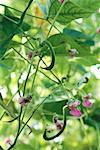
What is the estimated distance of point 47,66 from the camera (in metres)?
0.70

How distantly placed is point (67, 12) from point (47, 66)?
0.09 m

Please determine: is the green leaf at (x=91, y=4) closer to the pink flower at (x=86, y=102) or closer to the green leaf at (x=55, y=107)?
the pink flower at (x=86, y=102)

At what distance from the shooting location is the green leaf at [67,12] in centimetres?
62

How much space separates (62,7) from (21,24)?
6 centimetres

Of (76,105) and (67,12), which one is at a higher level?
(67,12)

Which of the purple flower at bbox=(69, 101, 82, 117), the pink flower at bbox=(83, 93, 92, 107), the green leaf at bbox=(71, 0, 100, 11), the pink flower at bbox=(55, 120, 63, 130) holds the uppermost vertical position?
the green leaf at bbox=(71, 0, 100, 11)

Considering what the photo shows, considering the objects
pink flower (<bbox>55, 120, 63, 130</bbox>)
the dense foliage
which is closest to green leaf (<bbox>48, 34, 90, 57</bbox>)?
the dense foliage

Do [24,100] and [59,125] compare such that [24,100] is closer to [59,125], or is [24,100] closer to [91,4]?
[59,125]

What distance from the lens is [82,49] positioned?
0.68m

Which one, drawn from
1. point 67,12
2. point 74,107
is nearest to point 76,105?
point 74,107

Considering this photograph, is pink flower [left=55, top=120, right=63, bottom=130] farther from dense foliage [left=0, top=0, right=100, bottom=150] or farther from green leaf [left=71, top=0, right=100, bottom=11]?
green leaf [left=71, top=0, right=100, bottom=11]

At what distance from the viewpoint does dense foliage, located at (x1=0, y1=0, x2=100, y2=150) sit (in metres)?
0.62

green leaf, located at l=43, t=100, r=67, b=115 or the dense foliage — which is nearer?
the dense foliage

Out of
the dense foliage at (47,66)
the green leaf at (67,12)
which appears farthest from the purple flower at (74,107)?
the green leaf at (67,12)
